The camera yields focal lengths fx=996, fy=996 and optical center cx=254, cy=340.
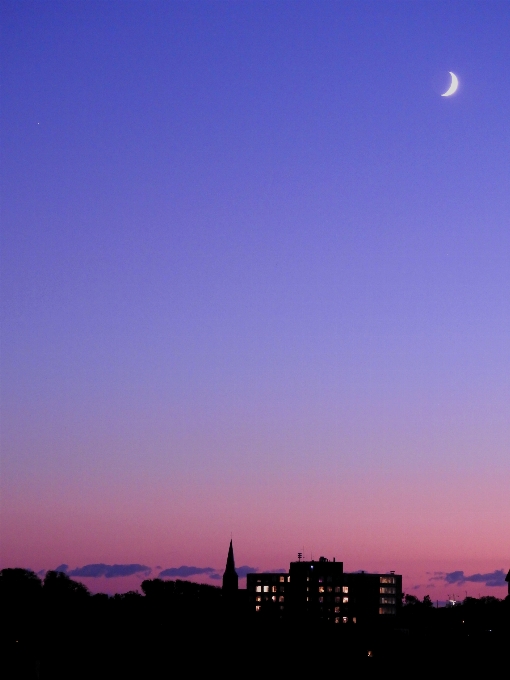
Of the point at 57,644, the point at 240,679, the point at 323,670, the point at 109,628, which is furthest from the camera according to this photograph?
the point at 109,628

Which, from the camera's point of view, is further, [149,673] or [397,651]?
[397,651]

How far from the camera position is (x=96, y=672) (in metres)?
96.1

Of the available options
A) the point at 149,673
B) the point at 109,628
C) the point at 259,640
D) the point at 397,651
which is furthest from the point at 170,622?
the point at 149,673

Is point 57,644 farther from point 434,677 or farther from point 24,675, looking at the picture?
point 434,677

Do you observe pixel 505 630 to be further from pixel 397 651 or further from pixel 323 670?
pixel 323 670

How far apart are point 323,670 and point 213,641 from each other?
16448 mm

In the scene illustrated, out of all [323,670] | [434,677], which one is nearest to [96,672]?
[323,670]

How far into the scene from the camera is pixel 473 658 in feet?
346

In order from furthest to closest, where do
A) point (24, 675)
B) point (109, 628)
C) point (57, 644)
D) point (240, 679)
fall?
point (109, 628) → point (57, 644) → point (240, 679) → point (24, 675)

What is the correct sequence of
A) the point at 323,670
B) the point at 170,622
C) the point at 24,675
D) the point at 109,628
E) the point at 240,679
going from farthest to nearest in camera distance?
the point at 170,622 < the point at 109,628 < the point at 323,670 < the point at 240,679 < the point at 24,675

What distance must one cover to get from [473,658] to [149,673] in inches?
1381

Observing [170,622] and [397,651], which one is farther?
[170,622]

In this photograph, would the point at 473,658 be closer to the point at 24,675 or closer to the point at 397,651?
the point at 397,651

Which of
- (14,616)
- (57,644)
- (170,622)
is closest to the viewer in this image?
(57,644)
